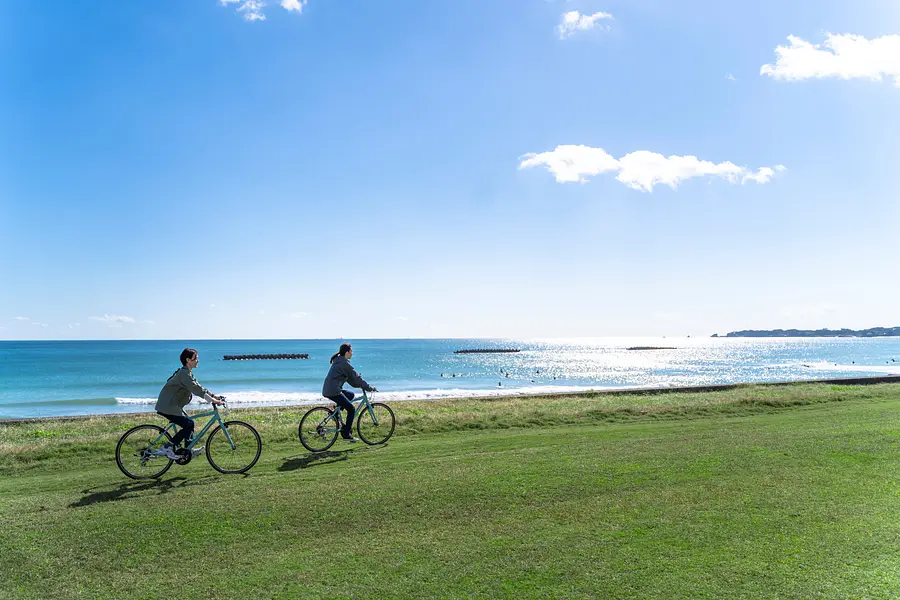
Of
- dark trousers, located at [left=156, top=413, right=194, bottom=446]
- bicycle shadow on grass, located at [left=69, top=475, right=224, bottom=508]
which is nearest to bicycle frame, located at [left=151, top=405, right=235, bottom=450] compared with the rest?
dark trousers, located at [left=156, top=413, right=194, bottom=446]

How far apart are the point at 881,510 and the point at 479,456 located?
6.23 metres

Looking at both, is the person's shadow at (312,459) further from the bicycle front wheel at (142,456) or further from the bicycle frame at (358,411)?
the bicycle front wheel at (142,456)

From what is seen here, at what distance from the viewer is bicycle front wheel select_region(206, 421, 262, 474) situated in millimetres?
10148

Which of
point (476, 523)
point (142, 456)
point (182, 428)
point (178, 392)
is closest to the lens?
point (476, 523)

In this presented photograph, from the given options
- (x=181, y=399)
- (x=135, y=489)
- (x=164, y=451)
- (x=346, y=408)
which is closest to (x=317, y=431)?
(x=346, y=408)

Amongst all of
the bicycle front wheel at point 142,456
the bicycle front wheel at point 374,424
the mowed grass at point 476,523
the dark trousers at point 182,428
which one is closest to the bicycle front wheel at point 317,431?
the mowed grass at point 476,523

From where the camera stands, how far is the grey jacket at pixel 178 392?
30.8ft

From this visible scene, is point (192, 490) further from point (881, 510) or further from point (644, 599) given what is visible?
point (881, 510)

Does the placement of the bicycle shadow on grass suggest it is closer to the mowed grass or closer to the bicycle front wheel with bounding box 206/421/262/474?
the mowed grass

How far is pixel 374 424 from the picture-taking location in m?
13.2

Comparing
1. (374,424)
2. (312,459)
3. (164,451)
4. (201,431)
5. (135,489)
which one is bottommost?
(312,459)

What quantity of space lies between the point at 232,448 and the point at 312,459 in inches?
63.2

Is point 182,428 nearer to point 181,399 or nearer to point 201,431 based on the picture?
point 201,431

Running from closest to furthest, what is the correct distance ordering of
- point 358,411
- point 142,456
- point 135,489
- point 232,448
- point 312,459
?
point 135,489, point 142,456, point 232,448, point 312,459, point 358,411
